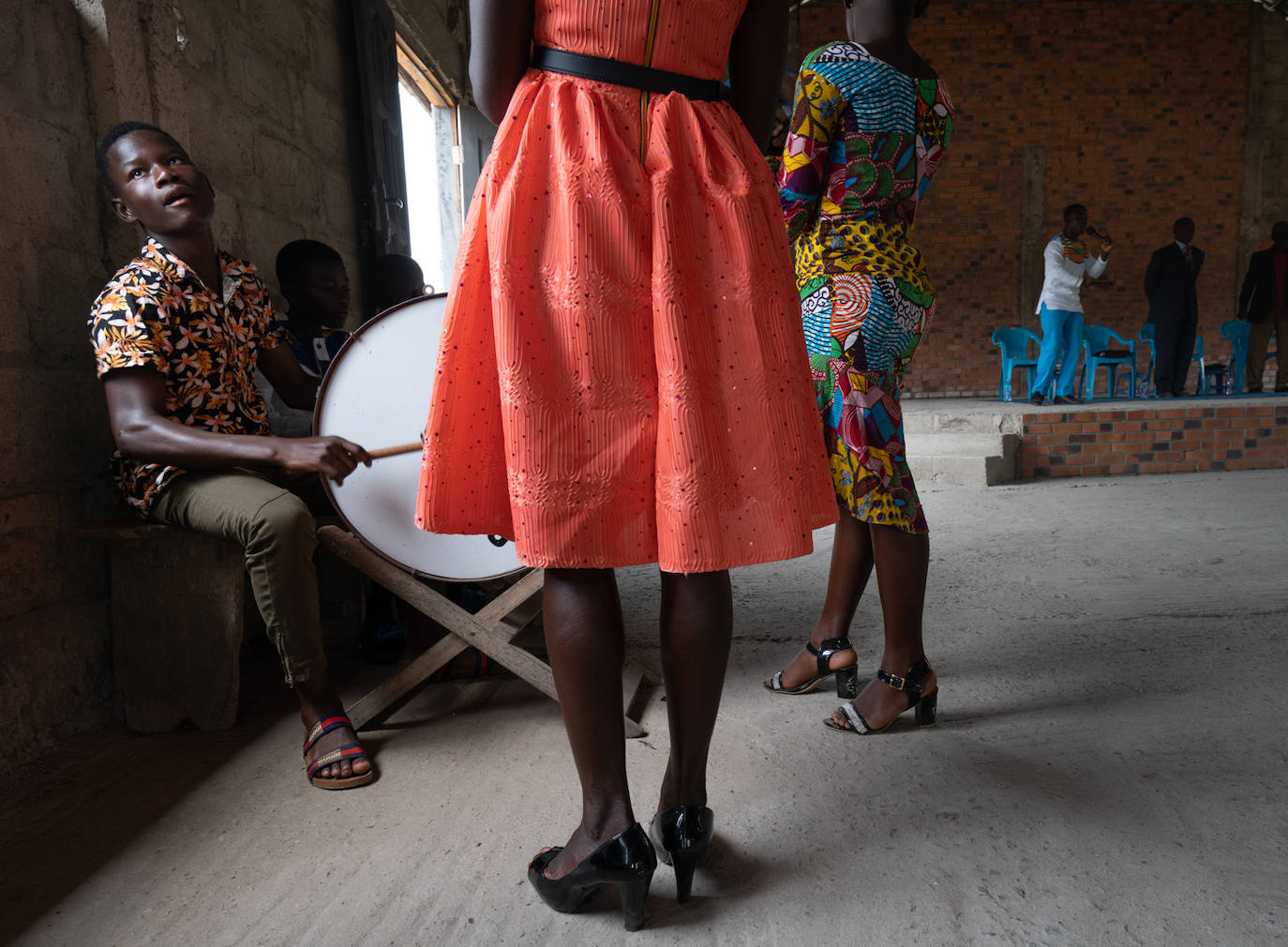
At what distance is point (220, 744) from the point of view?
6.68 ft

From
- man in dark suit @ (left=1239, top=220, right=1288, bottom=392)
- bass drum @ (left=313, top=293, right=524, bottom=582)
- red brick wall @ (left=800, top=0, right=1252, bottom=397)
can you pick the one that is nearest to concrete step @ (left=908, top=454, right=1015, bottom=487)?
bass drum @ (left=313, top=293, right=524, bottom=582)

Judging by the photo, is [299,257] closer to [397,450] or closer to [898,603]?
[397,450]

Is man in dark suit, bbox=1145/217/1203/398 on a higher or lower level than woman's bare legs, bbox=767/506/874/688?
higher

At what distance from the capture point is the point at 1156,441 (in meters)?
5.75

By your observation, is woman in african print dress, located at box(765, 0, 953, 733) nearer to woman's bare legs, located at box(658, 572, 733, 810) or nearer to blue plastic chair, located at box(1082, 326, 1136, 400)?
woman's bare legs, located at box(658, 572, 733, 810)

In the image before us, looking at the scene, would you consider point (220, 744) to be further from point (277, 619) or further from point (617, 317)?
point (617, 317)

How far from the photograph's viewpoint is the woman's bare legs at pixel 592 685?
1229mm

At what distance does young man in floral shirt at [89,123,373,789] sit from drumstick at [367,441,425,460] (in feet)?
0.26

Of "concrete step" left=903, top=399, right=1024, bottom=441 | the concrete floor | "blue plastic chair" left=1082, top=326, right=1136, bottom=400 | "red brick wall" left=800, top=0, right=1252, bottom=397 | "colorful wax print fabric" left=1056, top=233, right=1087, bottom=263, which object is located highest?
"red brick wall" left=800, top=0, right=1252, bottom=397

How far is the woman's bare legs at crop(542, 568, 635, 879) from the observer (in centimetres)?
123

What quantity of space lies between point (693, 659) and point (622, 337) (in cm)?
A: 50

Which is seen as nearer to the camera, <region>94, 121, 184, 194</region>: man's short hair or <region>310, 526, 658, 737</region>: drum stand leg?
<region>310, 526, 658, 737</region>: drum stand leg

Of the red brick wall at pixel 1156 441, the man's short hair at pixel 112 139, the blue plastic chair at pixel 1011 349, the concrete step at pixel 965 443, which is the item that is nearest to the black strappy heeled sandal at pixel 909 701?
the man's short hair at pixel 112 139

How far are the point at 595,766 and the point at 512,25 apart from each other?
1091mm
